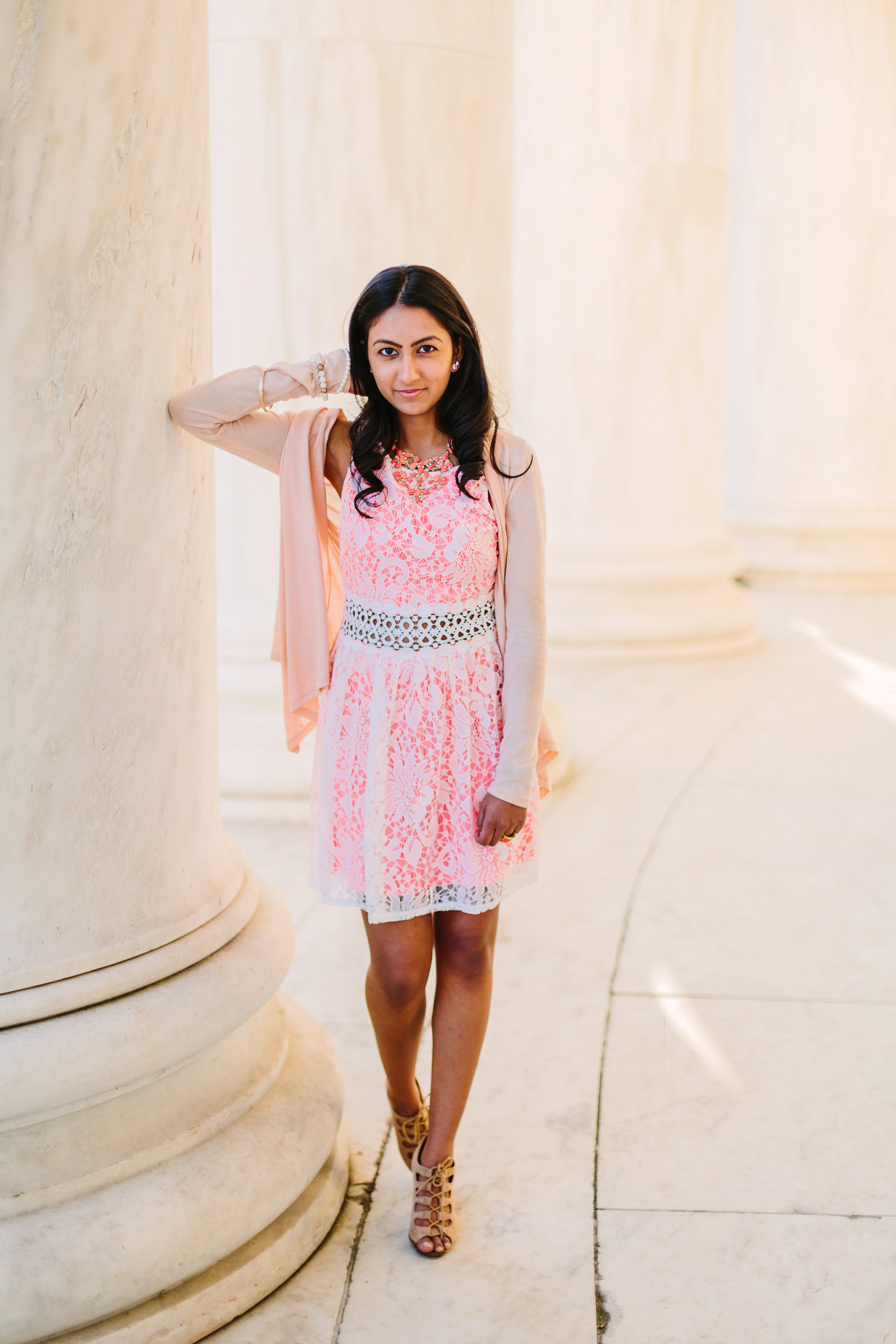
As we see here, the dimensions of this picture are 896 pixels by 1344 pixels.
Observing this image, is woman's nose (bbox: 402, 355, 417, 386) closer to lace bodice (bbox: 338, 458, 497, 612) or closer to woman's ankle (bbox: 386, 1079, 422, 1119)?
lace bodice (bbox: 338, 458, 497, 612)

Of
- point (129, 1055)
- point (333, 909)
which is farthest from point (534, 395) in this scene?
point (129, 1055)

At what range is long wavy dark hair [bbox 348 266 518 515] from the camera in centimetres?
487

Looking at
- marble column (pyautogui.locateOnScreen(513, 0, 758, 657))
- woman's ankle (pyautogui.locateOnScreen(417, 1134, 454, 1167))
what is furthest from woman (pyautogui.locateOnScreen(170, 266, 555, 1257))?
marble column (pyautogui.locateOnScreen(513, 0, 758, 657))

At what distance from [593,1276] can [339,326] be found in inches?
285

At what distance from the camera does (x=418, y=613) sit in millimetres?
5023

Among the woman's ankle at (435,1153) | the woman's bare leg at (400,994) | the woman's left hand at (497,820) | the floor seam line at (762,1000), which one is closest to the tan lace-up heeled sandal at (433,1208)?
the woman's ankle at (435,1153)

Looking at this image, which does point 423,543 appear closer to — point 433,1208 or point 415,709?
point 415,709

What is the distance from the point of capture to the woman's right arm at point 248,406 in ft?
15.9

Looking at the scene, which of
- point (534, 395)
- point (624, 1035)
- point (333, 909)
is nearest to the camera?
point (624, 1035)

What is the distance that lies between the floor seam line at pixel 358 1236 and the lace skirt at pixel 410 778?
4.49 ft

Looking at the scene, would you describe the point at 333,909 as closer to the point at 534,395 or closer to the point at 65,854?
the point at 65,854

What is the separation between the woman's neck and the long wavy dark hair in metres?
0.02

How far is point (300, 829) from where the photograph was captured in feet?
34.3

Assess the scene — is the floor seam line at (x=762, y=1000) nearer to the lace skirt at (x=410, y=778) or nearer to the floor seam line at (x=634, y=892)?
the floor seam line at (x=634, y=892)
